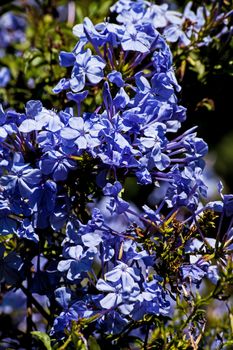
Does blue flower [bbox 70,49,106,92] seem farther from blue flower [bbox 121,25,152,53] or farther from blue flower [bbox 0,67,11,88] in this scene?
blue flower [bbox 0,67,11,88]

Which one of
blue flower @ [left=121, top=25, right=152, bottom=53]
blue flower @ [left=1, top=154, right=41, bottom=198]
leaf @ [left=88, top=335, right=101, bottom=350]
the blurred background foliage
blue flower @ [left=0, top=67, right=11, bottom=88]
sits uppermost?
blue flower @ [left=121, top=25, right=152, bottom=53]

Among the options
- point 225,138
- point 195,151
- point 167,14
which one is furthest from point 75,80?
point 225,138

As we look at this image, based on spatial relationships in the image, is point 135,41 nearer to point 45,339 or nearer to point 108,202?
point 108,202

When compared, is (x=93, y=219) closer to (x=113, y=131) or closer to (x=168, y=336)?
(x=113, y=131)

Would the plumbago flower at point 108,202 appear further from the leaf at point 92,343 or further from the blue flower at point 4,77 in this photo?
the blue flower at point 4,77

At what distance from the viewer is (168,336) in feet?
3.89

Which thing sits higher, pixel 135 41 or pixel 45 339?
pixel 135 41

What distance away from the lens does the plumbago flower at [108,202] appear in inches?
41.4

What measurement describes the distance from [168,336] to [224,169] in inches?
89.8

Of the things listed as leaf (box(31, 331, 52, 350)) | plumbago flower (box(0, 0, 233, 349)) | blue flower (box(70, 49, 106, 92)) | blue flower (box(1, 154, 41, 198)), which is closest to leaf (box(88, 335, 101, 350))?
plumbago flower (box(0, 0, 233, 349))

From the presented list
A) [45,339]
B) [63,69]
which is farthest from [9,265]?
[63,69]

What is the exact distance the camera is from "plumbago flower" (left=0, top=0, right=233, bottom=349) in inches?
41.4

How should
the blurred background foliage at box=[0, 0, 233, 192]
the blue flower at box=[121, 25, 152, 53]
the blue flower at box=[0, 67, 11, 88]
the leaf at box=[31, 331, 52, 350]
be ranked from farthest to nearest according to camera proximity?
the blue flower at box=[0, 67, 11, 88] → the blurred background foliage at box=[0, 0, 233, 192] → the blue flower at box=[121, 25, 152, 53] → the leaf at box=[31, 331, 52, 350]

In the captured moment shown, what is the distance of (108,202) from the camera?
1.07 metres
